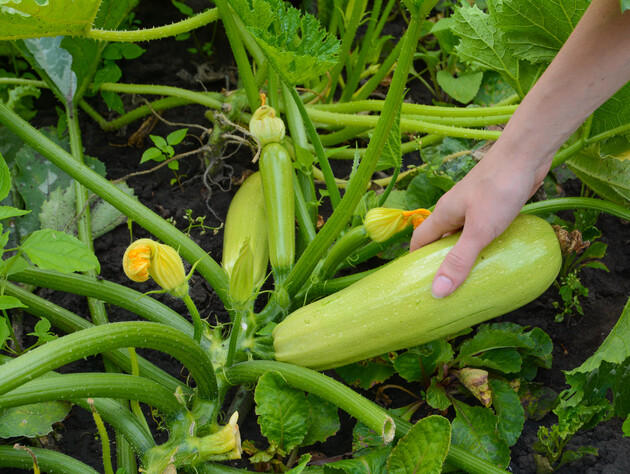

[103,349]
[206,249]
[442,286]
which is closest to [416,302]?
[442,286]

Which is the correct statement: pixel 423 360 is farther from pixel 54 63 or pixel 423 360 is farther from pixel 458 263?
pixel 54 63

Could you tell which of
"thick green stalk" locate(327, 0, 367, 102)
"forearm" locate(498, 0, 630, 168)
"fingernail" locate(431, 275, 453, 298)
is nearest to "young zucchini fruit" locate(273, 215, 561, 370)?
"fingernail" locate(431, 275, 453, 298)

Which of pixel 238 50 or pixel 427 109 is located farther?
pixel 427 109

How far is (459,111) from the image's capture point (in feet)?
6.88

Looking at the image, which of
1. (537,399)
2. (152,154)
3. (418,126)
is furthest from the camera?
(152,154)

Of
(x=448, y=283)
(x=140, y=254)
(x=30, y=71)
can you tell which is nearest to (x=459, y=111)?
(x=448, y=283)

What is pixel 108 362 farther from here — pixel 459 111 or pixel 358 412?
pixel 459 111

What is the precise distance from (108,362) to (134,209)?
461mm

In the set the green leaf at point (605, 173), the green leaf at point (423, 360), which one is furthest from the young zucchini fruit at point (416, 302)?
the green leaf at point (605, 173)

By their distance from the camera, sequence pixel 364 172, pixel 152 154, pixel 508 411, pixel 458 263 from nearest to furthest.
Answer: pixel 458 263
pixel 364 172
pixel 508 411
pixel 152 154

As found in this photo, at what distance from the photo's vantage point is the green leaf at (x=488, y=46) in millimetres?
1802

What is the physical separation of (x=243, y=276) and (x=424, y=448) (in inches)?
22.0

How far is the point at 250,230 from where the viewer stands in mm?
1929

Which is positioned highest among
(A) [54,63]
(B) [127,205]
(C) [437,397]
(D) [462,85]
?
(A) [54,63]
